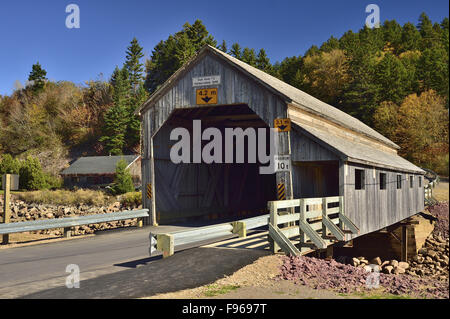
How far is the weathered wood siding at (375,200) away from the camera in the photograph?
51.1 feet

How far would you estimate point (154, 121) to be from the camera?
2002 centimetres

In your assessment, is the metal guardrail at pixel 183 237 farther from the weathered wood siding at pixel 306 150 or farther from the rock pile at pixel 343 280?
the weathered wood siding at pixel 306 150

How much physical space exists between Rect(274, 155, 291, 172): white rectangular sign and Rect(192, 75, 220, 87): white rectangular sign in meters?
4.37

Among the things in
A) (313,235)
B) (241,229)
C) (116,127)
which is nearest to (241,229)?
(241,229)

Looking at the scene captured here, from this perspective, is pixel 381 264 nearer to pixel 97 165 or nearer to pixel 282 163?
pixel 282 163

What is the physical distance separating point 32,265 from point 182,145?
41.7 ft

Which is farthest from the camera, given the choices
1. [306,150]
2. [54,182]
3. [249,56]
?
[249,56]

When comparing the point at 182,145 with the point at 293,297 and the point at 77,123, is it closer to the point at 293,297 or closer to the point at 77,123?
the point at 293,297

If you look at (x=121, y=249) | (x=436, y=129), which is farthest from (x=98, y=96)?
(x=121, y=249)

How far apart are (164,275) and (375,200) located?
40.1 feet

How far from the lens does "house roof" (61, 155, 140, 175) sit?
4884 cm

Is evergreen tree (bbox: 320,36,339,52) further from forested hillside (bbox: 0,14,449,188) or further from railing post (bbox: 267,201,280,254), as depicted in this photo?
railing post (bbox: 267,201,280,254)

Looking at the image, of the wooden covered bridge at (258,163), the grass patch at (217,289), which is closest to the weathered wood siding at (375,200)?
the wooden covered bridge at (258,163)

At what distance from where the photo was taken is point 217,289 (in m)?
7.60
